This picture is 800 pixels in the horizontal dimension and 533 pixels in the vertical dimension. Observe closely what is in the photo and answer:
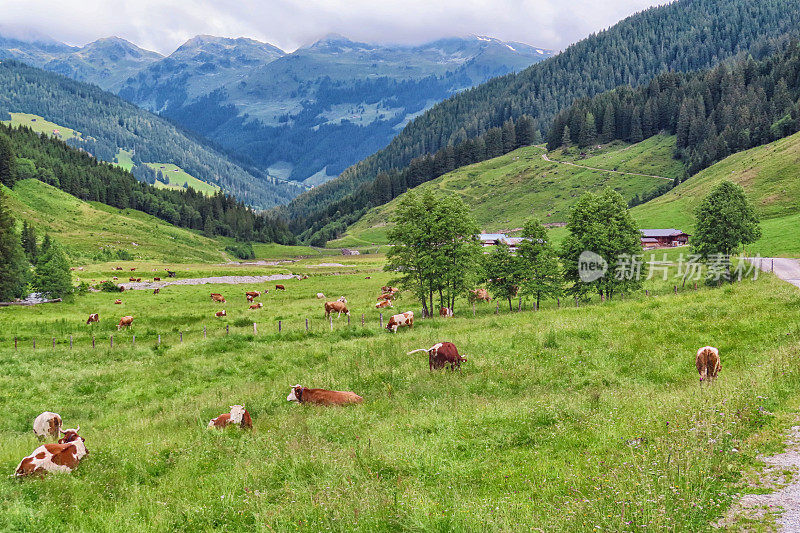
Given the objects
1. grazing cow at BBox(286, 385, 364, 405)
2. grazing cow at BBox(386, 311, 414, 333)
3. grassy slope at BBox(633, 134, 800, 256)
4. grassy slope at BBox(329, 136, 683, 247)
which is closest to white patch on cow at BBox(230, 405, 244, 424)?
grazing cow at BBox(286, 385, 364, 405)

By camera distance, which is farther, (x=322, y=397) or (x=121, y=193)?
(x=121, y=193)

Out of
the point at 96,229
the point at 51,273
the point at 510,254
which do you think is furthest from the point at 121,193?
the point at 510,254

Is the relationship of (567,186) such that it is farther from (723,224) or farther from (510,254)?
(510,254)

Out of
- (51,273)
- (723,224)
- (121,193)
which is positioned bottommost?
(51,273)

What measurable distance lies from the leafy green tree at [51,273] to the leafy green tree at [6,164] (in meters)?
123

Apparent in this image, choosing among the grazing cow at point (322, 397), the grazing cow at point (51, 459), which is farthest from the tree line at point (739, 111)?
the grazing cow at point (51, 459)

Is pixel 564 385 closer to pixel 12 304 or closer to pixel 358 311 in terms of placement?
pixel 358 311

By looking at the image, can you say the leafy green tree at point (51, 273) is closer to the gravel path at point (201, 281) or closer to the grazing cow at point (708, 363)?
the gravel path at point (201, 281)

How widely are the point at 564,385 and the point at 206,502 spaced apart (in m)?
12.9

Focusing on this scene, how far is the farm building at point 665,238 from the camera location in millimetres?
100625

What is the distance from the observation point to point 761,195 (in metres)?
96.0

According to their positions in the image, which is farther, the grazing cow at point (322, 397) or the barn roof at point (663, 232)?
the barn roof at point (663, 232)

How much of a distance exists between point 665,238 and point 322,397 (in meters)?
104

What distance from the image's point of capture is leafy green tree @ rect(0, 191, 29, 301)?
2004 inches
